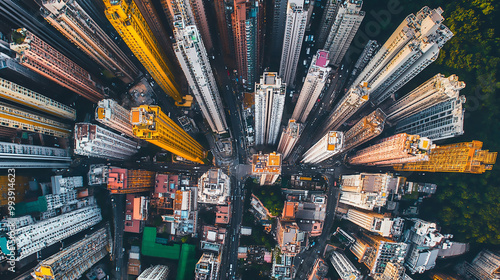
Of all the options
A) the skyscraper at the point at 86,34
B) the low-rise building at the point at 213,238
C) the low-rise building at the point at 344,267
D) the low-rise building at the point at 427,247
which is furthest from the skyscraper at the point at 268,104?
the low-rise building at the point at 427,247

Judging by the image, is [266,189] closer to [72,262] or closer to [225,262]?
[225,262]

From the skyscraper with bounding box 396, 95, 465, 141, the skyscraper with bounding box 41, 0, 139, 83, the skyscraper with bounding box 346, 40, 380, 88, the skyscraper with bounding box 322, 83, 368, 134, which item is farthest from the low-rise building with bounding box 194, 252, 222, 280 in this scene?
the skyscraper with bounding box 396, 95, 465, 141

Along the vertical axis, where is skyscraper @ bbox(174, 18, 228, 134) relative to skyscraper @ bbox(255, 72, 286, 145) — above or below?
above

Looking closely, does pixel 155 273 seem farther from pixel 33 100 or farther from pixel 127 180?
pixel 33 100

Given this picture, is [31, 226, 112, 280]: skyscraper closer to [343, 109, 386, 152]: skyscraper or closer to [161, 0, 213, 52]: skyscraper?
[161, 0, 213, 52]: skyscraper

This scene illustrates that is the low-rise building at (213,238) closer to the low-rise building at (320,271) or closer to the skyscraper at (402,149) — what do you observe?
the low-rise building at (320,271)
